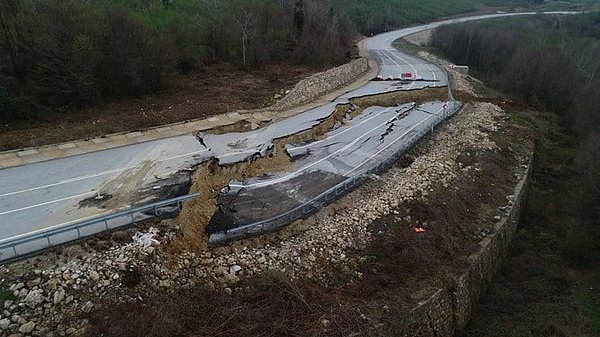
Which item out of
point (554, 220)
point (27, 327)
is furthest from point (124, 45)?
point (554, 220)

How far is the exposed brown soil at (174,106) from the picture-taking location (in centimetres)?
2083

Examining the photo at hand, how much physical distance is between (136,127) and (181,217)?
888 centimetres

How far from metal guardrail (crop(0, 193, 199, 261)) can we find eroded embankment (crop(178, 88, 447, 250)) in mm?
875

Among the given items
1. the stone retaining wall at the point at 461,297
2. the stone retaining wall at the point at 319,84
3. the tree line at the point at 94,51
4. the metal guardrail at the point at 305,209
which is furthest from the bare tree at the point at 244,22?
the stone retaining wall at the point at 461,297

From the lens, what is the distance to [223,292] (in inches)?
530

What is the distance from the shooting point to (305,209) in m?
17.0

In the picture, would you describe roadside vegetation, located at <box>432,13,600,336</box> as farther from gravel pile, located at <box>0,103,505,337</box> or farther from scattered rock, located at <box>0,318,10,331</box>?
scattered rock, located at <box>0,318,10,331</box>

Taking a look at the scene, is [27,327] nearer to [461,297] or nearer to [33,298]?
[33,298]

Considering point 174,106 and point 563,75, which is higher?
point 174,106

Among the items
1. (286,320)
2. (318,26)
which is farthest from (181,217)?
(318,26)

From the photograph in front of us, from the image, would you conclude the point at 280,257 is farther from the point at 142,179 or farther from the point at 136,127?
the point at 136,127

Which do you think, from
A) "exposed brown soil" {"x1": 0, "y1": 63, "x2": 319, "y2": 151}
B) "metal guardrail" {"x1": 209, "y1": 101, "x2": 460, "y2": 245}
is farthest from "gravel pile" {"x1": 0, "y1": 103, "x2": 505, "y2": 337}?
"exposed brown soil" {"x1": 0, "y1": 63, "x2": 319, "y2": 151}

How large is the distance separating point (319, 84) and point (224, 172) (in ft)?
Answer: 46.9

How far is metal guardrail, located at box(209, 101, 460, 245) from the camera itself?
15188 millimetres
